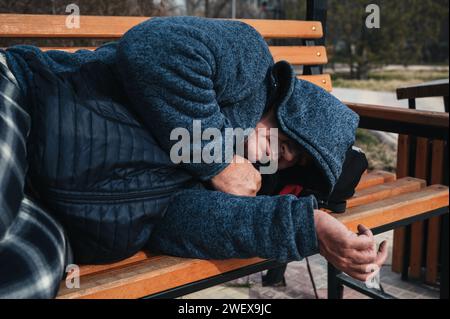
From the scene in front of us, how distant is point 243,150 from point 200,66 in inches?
13.3

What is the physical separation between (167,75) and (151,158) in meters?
0.22

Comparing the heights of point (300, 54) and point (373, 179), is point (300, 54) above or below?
above

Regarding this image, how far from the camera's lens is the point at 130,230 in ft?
4.64

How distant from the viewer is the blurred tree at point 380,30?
48.8 feet

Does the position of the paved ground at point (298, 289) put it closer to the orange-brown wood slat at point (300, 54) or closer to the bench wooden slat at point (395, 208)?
the bench wooden slat at point (395, 208)

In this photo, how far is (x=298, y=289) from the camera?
3119 millimetres

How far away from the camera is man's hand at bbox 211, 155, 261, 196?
5.05 ft

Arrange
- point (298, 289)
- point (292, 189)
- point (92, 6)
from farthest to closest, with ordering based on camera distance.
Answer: point (92, 6) < point (298, 289) < point (292, 189)

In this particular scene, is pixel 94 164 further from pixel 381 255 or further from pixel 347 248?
pixel 381 255

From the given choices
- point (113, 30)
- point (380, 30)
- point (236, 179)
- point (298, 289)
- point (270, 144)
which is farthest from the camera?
point (380, 30)

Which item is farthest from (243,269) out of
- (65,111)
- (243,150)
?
(65,111)

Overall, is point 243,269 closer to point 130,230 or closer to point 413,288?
point 130,230

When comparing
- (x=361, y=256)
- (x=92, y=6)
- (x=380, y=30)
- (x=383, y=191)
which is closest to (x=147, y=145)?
(x=361, y=256)

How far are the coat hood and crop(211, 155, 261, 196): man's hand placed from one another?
0.16 meters
